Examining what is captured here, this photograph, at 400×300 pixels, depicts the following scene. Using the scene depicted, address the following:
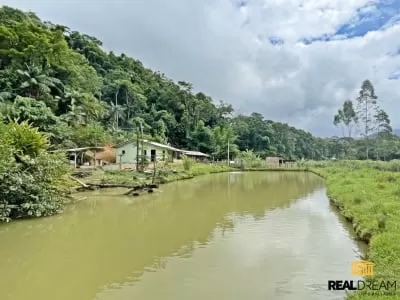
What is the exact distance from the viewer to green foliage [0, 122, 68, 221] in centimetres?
1319

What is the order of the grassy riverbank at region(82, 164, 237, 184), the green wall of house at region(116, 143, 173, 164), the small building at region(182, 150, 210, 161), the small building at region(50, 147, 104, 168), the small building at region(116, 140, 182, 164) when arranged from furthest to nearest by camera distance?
the small building at region(182, 150, 210, 161)
the green wall of house at region(116, 143, 173, 164)
the small building at region(116, 140, 182, 164)
the small building at region(50, 147, 104, 168)
the grassy riverbank at region(82, 164, 237, 184)

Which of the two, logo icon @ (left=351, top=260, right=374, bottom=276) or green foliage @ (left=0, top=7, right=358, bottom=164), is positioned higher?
green foliage @ (left=0, top=7, right=358, bottom=164)

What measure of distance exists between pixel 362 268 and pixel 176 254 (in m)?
4.41

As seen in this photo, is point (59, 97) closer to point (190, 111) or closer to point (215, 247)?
point (190, 111)

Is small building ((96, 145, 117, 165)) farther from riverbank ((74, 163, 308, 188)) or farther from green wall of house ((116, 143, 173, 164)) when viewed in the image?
riverbank ((74, 163, 308, 188))

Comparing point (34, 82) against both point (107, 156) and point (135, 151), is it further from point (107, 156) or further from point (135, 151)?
point (135, 151)

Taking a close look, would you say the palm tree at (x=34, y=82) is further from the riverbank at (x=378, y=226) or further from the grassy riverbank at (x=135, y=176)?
the riverbank at (x=378, y=226)

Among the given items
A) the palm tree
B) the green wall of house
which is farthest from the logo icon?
the palm tree

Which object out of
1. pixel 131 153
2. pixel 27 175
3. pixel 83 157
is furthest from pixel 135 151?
pixel 27 175

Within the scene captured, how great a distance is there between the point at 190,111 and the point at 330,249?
59.5 metres

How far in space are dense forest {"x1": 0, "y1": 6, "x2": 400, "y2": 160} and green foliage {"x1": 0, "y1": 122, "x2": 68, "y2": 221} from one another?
12.1ft

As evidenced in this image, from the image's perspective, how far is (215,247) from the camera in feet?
33.2

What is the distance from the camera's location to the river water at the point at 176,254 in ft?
23.0

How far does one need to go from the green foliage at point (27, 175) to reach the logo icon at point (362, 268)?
11407mm
